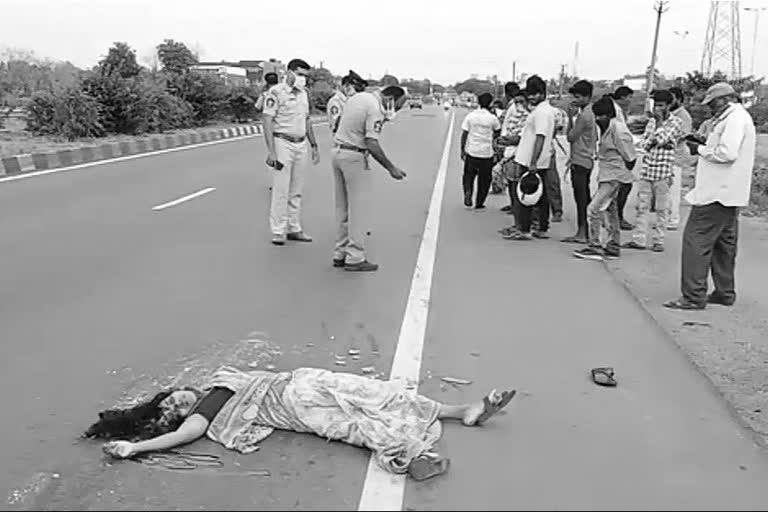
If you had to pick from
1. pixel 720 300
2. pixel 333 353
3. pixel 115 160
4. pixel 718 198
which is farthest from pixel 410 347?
pixel 115 160

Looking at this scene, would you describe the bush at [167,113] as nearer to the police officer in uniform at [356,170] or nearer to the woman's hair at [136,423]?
the police officer in uniform at [356,170]

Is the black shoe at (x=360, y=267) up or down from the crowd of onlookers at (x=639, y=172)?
down

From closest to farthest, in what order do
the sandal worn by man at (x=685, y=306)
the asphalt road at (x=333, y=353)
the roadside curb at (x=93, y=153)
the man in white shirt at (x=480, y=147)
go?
the asphalt road at (x=333, y=353)
the sandal worn by man at (x=685, y=306)
the man in white shirt at (x=480, y=147)
the roadside curb at (x=93, y=153)

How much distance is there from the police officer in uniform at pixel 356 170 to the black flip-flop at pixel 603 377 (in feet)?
10.5

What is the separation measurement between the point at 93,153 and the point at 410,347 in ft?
49.5

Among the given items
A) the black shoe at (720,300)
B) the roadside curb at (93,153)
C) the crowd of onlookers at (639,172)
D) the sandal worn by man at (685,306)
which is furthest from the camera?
the roadside curb at (93,153)

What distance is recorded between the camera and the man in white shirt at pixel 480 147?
11977 mm

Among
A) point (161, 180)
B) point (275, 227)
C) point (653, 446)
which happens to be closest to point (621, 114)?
point (275, 227)

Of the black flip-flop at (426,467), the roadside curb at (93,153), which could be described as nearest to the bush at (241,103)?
the roadside curb at (93,153)

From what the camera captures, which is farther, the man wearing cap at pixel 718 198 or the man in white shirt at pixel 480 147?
the man in white shirt at pixel 480 147

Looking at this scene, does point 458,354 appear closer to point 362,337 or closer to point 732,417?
point 362,337

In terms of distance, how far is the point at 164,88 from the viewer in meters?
28.0

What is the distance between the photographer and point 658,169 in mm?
9133

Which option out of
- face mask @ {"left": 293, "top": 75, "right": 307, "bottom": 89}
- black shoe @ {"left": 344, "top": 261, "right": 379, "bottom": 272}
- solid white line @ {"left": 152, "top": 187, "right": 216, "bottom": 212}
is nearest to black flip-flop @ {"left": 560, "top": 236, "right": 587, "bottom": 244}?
black shoe @ {"left": 344, "top": 261, "right": 379, "bottom": 272}
